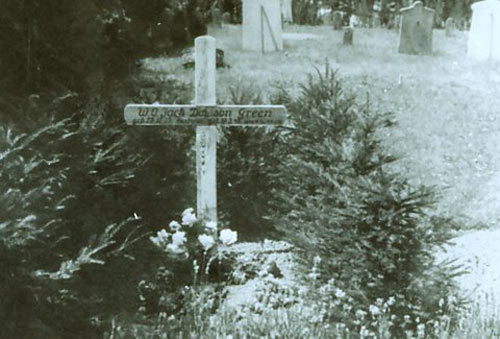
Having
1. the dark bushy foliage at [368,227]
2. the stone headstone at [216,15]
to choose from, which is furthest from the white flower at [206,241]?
the stone headstone at [216,15]

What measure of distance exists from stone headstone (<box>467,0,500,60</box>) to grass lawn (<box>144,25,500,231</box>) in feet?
0.76

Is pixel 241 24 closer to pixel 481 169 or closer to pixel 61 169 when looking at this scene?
pixel 481 169

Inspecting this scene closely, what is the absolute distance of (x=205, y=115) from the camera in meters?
4.88

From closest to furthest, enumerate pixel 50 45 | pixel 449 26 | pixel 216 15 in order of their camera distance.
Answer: pixel 50 45 < pixel 216 15 < pixel 449 26

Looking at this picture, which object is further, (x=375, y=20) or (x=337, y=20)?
(x=375, y=20)

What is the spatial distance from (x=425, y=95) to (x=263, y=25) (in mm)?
2777

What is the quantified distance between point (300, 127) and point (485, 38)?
5027 mm

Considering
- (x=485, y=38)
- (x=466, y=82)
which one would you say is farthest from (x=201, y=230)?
(x=485, y=38)

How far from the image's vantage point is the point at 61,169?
3902 millimetres

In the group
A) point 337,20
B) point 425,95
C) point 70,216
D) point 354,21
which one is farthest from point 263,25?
point 70,216

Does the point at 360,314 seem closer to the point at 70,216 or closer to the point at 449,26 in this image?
the point at 70,216

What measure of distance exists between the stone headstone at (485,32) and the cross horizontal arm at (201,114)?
5487mm

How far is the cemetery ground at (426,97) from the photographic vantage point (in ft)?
23.1

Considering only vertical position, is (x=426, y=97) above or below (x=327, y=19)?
below
